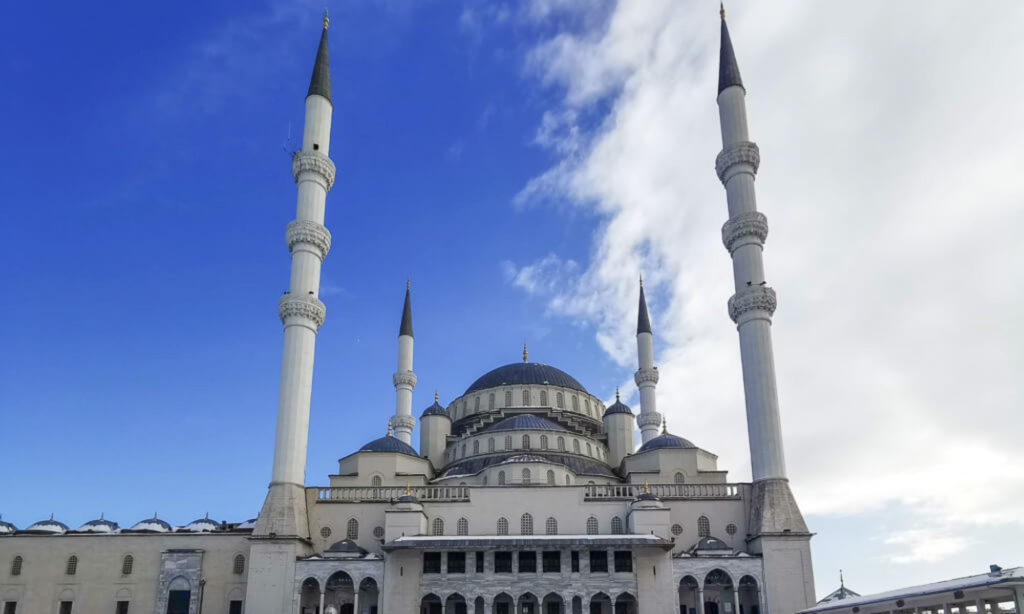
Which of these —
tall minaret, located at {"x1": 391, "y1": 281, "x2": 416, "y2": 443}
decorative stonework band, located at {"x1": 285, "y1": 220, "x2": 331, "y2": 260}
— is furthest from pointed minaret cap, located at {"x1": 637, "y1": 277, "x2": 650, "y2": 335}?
decorative stonework band, located at {"x1": 285, "y1": 220, "x2": 331, "y2": 260}

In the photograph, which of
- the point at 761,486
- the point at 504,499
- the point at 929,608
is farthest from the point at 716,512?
the point at 929,608

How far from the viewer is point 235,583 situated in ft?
132

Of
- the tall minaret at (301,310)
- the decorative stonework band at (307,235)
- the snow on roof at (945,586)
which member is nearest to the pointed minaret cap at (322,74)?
the tall minaret at (301,310)

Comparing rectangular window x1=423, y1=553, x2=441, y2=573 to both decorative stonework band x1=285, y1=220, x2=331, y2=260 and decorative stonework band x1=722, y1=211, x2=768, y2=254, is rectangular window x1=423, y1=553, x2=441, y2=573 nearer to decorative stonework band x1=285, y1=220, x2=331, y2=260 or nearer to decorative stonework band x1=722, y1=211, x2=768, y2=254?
decorative stonework band x1=285, y1=220, x2=331, y2=260

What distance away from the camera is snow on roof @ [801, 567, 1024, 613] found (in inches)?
921

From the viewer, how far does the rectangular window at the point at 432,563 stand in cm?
3841

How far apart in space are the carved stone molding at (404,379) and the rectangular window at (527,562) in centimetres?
2492

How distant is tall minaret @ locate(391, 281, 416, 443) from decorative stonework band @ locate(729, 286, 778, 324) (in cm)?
2527

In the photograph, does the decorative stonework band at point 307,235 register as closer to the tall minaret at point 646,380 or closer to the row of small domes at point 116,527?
the row of small domes at point 116,527

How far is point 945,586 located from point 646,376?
3656 centimetres

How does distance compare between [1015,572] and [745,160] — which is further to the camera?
[745,160]

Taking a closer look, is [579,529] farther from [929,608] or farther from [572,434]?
[929,608]

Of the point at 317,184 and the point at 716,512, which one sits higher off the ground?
the point at 317,184

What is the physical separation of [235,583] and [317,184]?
21232mm
